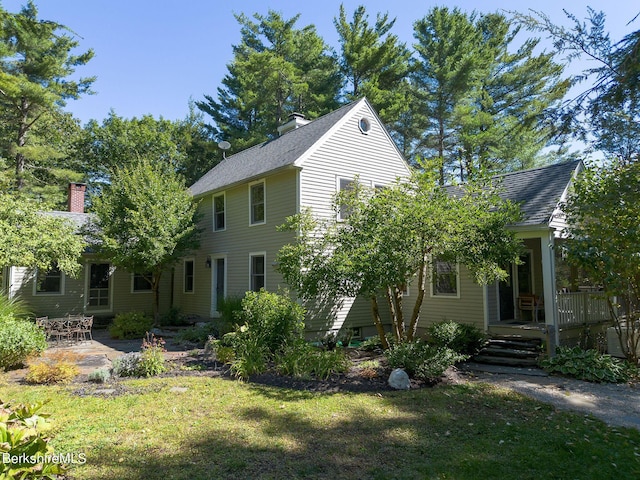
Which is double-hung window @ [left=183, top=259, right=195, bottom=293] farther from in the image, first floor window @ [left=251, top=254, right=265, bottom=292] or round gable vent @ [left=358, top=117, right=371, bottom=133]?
round gable vent @ [left=358, top=117, right=371, bottom=133]

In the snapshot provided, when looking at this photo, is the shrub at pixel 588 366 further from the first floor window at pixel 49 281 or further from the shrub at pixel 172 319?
the first floor window at pixel 49 281

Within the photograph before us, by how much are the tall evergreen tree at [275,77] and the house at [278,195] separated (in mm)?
10415

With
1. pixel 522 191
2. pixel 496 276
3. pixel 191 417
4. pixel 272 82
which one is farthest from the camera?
pixel 272 82

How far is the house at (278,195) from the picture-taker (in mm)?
11984

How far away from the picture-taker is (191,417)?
535 cm

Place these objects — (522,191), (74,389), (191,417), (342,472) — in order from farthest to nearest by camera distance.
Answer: (522,191) < (74,389) < (191,417) < (342,472)

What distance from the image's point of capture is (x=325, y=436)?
4871 mm

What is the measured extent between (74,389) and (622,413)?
8.37 meters

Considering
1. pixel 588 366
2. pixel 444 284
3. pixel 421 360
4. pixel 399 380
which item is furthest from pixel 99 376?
pixel 588 366

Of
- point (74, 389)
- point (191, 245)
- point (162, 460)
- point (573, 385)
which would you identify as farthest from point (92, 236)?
point (573, 385)

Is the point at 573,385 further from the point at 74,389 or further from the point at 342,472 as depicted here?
the point at 74,389

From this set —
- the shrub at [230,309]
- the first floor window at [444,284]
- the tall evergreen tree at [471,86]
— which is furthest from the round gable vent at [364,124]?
the tall evergreen tree at [471,86]

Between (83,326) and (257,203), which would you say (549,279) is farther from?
(83,326)

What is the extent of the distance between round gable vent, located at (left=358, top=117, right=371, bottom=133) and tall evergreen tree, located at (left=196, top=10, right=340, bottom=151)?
12.1m
